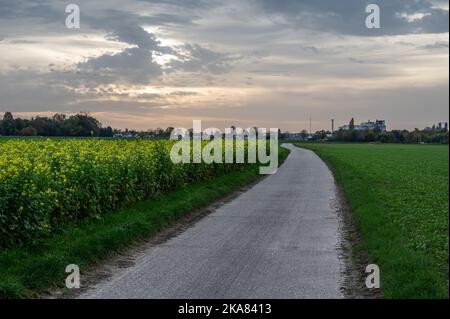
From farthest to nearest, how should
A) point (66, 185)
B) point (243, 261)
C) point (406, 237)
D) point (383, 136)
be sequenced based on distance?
1. point (383, 136)
2. point (66, 185)
3. point (406, 237)
4. point (243, 261)

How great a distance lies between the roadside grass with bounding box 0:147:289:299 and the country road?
69cm

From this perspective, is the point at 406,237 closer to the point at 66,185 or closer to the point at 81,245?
the point at 81,245

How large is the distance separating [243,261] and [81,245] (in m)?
2.87

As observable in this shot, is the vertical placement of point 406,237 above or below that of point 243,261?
above

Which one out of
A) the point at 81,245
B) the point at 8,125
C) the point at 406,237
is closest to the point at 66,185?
the point at 81,245

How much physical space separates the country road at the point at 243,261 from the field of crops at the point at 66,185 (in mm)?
2044

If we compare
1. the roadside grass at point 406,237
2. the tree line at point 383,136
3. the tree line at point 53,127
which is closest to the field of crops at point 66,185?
the roadside grass at point 406,237

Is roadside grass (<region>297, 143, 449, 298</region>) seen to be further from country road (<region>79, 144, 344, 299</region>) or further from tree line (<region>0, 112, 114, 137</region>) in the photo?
tree line (<region>0, 112, 114, 137</region>)

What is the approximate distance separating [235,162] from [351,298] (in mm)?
26610

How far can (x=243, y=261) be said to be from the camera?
10.5 meters

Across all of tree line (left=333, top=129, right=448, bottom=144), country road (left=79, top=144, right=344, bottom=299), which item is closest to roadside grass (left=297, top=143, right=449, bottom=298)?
country road (left=79, top=144, right=344, bottom=299)

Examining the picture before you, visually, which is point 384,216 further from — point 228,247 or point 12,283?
point 12,283

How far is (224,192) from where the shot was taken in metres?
22.9
